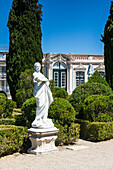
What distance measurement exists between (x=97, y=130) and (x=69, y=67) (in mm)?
16851

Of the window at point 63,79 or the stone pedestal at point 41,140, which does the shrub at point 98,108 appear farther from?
the window at point 63,79

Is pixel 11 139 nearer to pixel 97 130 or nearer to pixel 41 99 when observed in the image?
pixel 41 99

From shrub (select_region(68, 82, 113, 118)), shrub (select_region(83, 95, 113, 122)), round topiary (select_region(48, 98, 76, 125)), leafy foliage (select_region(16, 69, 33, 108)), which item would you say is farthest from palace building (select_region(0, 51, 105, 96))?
round topiary (select_region(48, 98, 76, 125))

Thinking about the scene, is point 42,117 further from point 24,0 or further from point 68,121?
point 24,0

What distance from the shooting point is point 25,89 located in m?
15.6

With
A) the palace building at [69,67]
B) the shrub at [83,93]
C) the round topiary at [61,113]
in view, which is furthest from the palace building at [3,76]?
the round topiary at [61,113]

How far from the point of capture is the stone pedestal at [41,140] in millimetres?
6602

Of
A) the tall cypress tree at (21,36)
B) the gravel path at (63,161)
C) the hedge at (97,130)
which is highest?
the tall cypress tree at (21,36)

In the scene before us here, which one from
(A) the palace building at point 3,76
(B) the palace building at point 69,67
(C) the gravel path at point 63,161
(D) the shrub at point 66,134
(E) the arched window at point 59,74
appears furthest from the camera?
(E) the arched window at point 59,74

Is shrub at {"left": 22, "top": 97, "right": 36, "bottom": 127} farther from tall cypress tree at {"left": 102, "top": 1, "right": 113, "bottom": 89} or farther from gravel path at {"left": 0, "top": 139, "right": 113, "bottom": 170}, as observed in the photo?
tall cypress tree at {"left": 102, "top": 1, "right": 113, "bottom": 89}

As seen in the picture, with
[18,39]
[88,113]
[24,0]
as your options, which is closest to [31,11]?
[24,0]

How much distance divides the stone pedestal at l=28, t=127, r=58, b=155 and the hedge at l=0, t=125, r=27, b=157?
0.43m

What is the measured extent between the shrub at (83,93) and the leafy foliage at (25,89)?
5221 millimetres

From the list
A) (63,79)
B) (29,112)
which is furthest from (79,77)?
(29,112)
